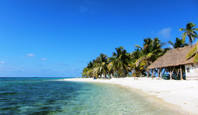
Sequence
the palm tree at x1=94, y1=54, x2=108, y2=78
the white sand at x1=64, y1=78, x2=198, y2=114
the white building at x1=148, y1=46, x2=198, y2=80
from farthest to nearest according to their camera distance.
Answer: the palm tree at x1=94, y1=54, x2=108, y2=78, the white building at x1=148, y1=46, x2=198, y2=80, the white sand at x1=64, y1=78, x2=198, y2=114

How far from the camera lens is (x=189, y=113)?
17.3 feet

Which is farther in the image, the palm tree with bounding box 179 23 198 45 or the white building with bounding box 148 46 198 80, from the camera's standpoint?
the palm tree with bounding box 179 23 198 45

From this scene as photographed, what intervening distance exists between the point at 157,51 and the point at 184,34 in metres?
5.70

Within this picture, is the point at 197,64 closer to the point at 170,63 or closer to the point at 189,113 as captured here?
the point at 170,63

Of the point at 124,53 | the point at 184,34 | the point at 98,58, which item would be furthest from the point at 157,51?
the point at 98,58

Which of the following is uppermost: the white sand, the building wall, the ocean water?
the building wall

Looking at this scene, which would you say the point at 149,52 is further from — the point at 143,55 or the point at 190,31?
the point at 190,31

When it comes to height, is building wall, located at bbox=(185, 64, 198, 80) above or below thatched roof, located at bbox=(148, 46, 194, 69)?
below

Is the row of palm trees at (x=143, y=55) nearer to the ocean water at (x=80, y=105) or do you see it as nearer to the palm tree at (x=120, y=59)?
the palm tree at (x=120, y=59)

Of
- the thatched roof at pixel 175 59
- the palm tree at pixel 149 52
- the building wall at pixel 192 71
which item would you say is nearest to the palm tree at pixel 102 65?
the palm tree at pixel 149 52

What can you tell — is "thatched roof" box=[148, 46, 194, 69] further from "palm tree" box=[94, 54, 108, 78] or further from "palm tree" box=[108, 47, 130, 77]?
"palm tree" box=[94, 54, 108, 78]

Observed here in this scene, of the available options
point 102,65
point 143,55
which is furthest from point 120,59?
point 102,65

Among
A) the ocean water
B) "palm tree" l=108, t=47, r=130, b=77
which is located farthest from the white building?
"palm tree" l=108, t=47, r=130, b=77

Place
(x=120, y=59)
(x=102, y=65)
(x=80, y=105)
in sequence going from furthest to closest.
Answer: (x=102, y=65)
(x=120, y=59)
(x=80, y=105)
